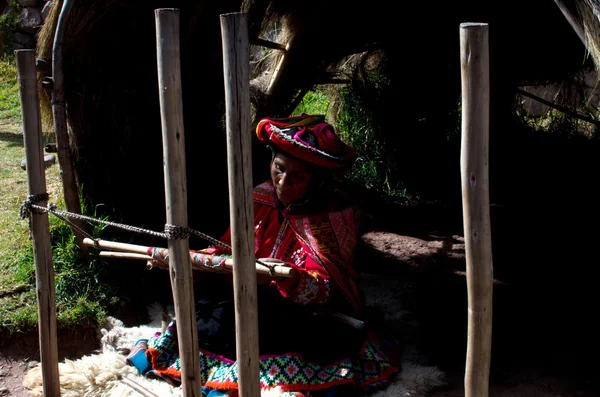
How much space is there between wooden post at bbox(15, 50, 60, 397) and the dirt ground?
1.95 ft

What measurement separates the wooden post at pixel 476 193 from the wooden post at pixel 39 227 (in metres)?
1.88

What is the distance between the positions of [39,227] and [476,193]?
2.01 meters

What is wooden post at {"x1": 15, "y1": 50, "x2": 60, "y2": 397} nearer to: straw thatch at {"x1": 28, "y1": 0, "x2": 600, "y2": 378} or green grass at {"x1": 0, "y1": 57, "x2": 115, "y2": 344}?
green grass at {"x1": 0, "y1": 57, "x2": 115, "y2": 344}

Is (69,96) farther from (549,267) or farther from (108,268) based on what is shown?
(549,267)

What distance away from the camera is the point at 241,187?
2240mm

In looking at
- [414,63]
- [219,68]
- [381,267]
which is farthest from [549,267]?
[219,68]

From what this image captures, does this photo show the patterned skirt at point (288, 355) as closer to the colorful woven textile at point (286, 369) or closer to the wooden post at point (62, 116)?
the colorful woven textile at point (286, 369)

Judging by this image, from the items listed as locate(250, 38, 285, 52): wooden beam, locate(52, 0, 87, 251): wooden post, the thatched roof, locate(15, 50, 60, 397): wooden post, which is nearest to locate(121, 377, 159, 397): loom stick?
locate(15, 50, 60, 397): wooden post

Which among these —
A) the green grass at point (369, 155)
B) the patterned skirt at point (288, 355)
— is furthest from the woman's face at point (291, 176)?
the green grass at point (369, 155)

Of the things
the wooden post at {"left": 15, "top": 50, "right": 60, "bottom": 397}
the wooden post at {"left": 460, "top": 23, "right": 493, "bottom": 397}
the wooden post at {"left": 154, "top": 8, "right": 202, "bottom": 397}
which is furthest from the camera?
the wooden post at {"left": 15, "top": 50, "right": 60, "bottom": 397}

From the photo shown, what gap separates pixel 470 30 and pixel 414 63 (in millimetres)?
4259

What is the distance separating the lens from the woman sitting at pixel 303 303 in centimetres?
316

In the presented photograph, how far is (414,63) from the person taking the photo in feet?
19.8

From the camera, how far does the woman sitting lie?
3158 mm
